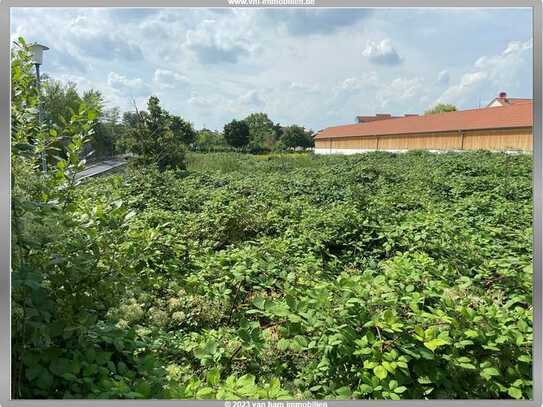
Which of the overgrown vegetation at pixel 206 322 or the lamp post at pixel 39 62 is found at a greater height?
the lamp post at pixel 39 62

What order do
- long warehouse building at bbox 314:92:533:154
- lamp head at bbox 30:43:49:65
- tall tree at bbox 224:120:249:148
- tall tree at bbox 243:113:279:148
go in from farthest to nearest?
tall tree at bbox 224:120:249:148 < tall tree at bbox 243:113:279:148 < long warehouse building at bbox 314:92:533:154 < lamp head at bbox 30:43:49:65

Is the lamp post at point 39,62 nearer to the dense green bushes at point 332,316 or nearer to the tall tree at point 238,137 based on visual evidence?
the dense green bushes at point 332,316

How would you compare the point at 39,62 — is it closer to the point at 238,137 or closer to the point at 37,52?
the point at 37,52

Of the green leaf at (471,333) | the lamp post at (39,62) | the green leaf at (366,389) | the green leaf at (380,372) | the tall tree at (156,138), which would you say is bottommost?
the green leaf at (366,389)

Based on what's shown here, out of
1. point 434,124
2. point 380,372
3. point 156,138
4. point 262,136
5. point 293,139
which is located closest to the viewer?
point 380,372

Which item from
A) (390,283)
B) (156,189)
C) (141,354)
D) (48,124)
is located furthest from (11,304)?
(156,189)

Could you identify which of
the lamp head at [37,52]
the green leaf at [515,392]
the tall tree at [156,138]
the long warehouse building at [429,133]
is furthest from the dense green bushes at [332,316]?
the long warehouse building at [429,133]

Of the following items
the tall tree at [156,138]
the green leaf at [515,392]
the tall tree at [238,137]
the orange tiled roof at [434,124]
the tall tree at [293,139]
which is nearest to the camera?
the green leaf at [515,392]

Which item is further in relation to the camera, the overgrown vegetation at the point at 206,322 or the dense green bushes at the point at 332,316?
the dense green bushes at the point at 332,316

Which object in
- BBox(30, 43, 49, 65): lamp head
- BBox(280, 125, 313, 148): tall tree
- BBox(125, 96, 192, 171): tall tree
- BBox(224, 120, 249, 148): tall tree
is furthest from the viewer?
BBox(280, 125, 313, 148): tall tree

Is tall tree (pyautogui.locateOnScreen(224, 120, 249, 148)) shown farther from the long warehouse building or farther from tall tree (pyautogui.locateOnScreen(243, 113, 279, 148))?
the long warehouse building

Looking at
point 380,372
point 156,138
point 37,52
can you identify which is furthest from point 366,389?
point 156,138

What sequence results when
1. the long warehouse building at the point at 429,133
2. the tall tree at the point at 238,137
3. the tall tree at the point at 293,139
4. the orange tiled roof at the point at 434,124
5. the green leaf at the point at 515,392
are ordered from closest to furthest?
the green leaf at the point at 515,392, the long warehouse building at the point at 429,133, the orange tiled roof at the point at 434,124, the tall tree at the point at 238,137, the tall tree at the point at 293,139

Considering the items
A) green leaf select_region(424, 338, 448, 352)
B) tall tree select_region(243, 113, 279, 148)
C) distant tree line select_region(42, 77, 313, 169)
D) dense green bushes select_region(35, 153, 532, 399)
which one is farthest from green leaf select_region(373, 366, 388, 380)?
tall tree select_region(243, 113, 279, 148)
